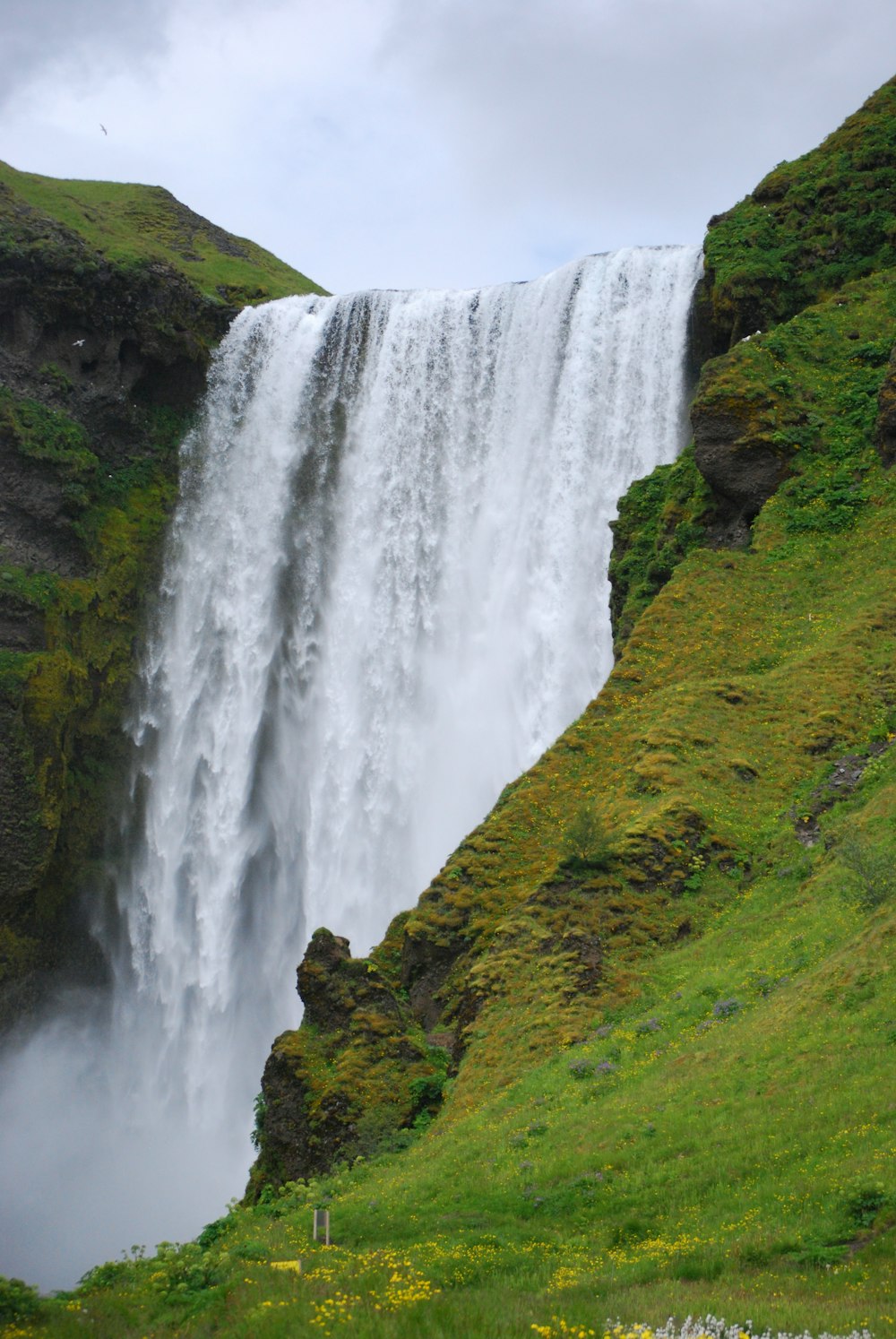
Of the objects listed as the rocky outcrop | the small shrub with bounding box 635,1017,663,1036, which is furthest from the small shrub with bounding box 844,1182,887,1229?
the rocky outcrop

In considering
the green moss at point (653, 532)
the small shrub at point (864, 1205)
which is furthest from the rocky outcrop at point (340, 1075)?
the green moss at point (653, 532)

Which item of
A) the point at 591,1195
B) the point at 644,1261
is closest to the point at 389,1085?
the point at 591,1195

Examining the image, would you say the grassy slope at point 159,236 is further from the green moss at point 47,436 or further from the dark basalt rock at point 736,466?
the dark basalt rock at point 736,466

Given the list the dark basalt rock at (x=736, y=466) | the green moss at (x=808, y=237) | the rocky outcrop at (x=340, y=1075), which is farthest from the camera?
the green moss at (x=808, y=237)

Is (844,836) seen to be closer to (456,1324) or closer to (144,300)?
(456,1324)

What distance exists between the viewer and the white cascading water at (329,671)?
128 ft

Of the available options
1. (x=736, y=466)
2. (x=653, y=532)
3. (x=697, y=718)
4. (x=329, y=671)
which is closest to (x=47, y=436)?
(x=329, y=671)

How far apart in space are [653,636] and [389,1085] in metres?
13.1

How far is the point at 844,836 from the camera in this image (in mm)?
17953

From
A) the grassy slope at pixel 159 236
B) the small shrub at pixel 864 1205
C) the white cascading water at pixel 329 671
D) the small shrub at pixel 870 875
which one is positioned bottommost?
the small shrub at pixel 864 1205

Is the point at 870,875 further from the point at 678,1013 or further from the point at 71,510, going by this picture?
the point at 71,510

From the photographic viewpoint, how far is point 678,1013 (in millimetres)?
16797

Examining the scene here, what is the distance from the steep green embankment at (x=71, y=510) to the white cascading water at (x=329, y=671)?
174cm

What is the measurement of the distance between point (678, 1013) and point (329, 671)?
1165 inches
